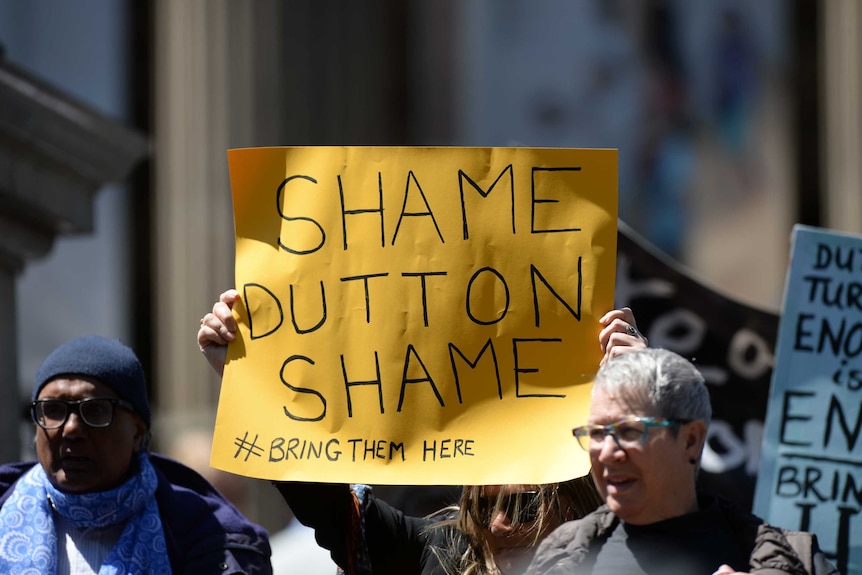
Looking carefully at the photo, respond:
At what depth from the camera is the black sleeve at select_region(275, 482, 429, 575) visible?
10.4ft

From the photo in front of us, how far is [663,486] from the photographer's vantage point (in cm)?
256

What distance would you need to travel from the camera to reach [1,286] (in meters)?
5.29

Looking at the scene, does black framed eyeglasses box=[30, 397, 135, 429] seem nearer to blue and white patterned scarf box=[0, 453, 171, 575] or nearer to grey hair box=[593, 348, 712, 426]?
blue and white patterned scarf box=[0, 453, 171, 575]

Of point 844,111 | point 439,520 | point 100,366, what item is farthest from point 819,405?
point 844,111

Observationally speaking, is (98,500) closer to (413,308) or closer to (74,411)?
(74,411)

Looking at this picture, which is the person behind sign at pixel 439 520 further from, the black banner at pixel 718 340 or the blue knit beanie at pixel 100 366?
the black banner at pixel 718 340

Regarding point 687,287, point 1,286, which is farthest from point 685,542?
point 1,286

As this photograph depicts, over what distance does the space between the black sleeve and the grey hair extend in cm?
84

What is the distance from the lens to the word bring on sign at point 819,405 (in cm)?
405

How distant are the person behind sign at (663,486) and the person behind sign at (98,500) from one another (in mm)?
1012

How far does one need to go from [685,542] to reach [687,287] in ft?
7.25

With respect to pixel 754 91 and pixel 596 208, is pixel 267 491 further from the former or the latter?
pixel 596 208

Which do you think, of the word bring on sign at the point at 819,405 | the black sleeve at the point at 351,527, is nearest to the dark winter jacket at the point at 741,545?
the black sleeve at the point at 351,527

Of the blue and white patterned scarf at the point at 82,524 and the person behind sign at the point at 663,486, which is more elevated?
the person behind sign at the point at 663,486
